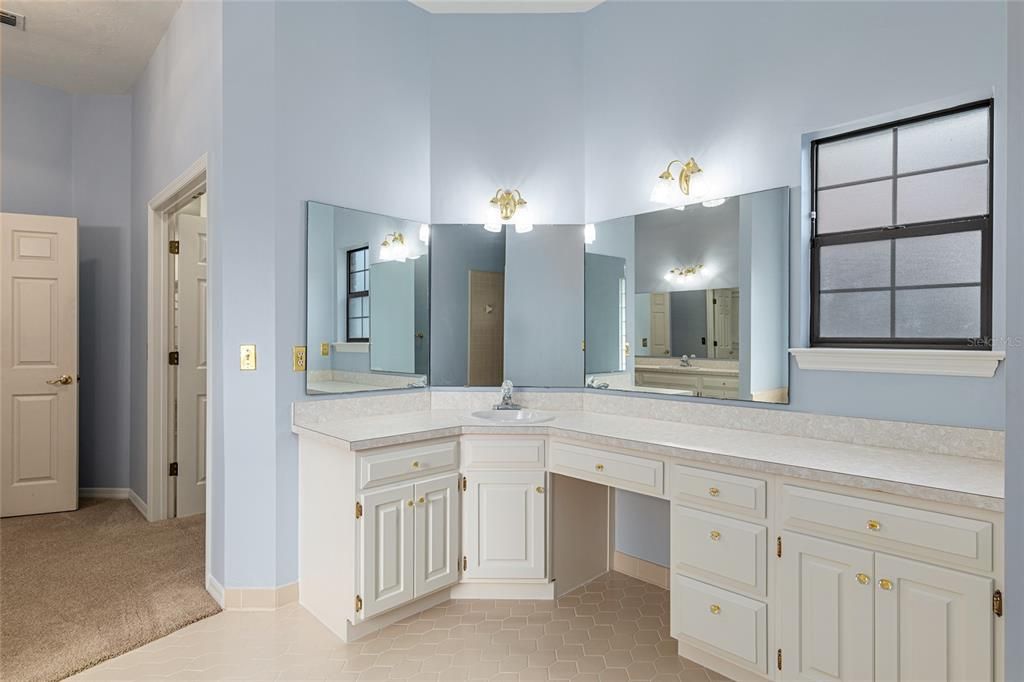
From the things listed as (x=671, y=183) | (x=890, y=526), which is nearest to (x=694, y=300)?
(x=671, y=183)

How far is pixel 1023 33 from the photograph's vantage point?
452 mm

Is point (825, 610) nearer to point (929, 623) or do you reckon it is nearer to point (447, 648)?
point (929, 623)

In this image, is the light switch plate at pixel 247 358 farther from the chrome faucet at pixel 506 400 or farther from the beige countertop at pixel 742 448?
the chrome faucet at pixel 506 400

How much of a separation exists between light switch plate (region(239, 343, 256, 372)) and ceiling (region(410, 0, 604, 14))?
206 cm

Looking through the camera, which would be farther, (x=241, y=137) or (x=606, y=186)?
(x=606, y=186)

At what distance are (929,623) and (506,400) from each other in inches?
77.5

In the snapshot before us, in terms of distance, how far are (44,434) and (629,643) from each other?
4033mm

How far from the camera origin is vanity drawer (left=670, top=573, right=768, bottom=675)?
2023 millimetres

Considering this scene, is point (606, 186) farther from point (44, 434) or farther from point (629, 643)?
point (44, 434)

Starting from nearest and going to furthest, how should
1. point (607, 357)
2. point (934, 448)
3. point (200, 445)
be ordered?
point (934, 448) < point (607, 357) < point (200, 445)

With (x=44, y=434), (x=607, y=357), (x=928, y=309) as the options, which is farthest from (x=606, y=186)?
(x=44, y=434)

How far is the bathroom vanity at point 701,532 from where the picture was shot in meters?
1.66

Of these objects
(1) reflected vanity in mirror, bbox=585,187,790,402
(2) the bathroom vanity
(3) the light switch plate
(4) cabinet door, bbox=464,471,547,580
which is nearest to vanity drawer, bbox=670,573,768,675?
(2) the bathroom vanity

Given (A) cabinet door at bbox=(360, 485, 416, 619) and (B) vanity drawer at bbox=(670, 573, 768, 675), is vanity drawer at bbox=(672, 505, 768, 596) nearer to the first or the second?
(B) vanity drawer at bbox=(670, 573, 768, 675)
